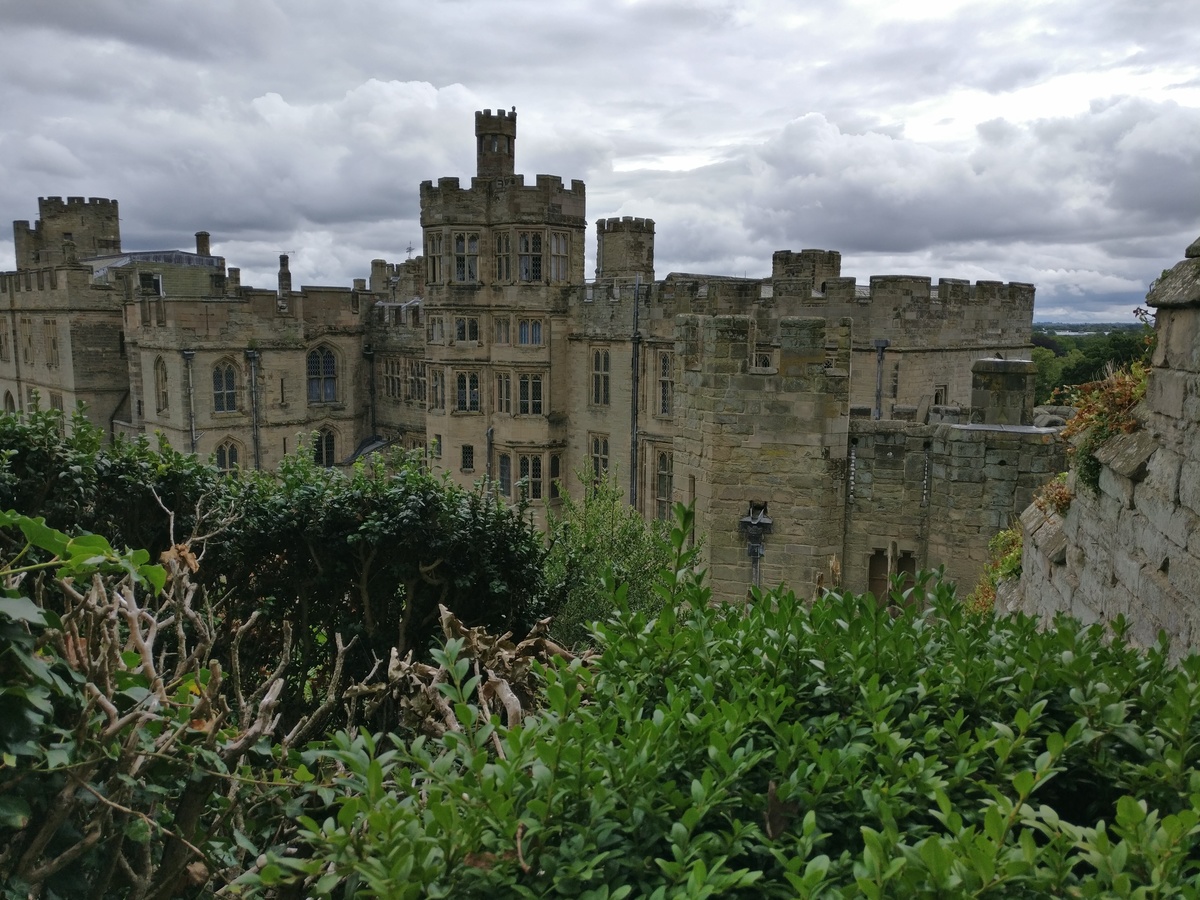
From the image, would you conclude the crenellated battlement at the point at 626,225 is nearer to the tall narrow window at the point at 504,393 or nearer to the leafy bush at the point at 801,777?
the tall narrow window at the point at 504,393

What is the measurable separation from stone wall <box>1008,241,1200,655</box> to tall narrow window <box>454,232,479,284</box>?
844 inches

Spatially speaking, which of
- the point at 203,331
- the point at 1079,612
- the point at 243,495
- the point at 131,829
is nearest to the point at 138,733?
the point at 131,829

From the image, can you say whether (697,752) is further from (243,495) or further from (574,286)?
(574,286)

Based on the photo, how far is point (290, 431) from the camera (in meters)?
32.1

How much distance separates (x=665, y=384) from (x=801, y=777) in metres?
21.0

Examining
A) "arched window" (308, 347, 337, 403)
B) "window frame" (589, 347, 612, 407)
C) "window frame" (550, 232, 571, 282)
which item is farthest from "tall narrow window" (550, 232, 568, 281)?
"arched window" (308, 347, 337, 403)

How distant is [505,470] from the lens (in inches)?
1083

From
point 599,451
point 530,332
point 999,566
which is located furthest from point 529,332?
point 999,566

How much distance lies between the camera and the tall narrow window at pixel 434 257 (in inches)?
1035

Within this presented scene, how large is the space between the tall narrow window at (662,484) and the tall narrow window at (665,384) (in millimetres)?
1198

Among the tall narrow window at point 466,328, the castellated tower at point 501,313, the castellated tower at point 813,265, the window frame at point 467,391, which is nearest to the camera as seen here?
the castellated tower at point 813,265

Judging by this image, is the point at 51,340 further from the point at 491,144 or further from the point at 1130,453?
the point at 1130,453

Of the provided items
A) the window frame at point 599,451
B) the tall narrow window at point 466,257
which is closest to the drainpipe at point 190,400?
the tall narrow window at point 466,257

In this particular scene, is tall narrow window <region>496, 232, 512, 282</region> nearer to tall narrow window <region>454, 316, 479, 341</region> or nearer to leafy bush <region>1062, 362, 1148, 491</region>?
tall narrow window <region>454, 316, 479, 341</region>
